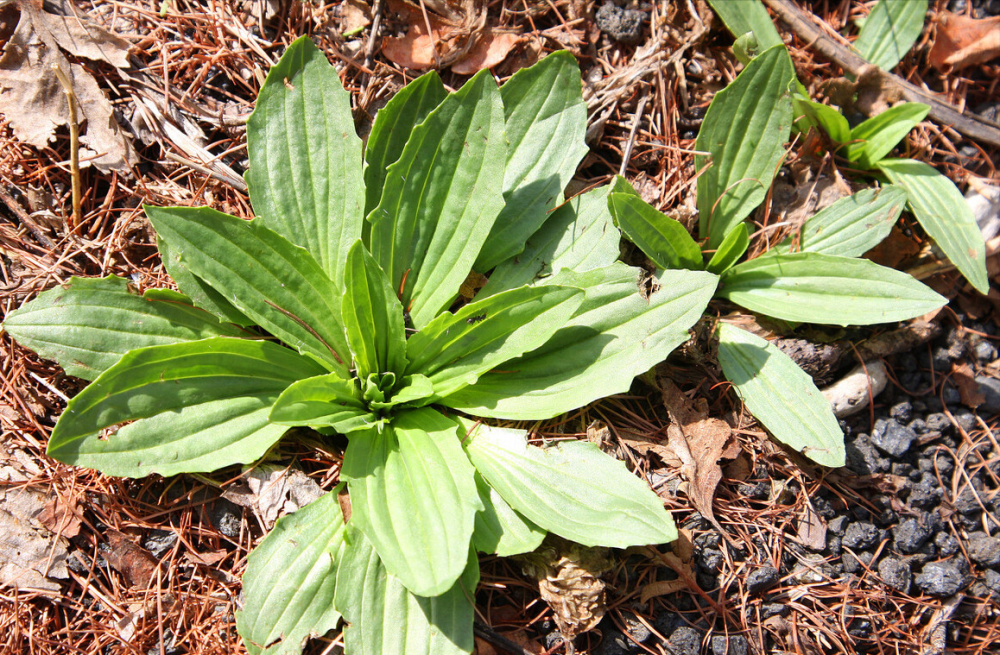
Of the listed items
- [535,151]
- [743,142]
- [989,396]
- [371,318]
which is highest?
[535,151]

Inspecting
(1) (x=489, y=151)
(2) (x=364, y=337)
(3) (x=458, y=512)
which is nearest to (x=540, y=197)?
(1) (x=489, y=151)

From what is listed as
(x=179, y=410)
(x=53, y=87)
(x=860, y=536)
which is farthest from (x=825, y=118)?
(x=53, y=87)

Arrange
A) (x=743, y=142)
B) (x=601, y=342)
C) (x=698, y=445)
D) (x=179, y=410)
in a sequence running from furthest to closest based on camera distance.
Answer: (x=743, y=142)
(x=698, y=445)
(x=601, y=342)
(x=179, y=410)

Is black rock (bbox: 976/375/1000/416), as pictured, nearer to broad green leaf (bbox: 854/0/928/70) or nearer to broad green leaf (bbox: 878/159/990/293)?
broad green leaf (bbox: 878/159/990/293)

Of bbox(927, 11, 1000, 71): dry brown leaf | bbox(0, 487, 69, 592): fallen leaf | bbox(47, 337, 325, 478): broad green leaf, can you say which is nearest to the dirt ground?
bbox(0, 487, 69, 592): fallen leaf

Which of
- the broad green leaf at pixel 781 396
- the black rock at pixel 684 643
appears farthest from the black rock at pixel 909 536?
the black rock at pixel 684 643

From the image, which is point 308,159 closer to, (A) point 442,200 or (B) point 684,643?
(A) point 442,200
